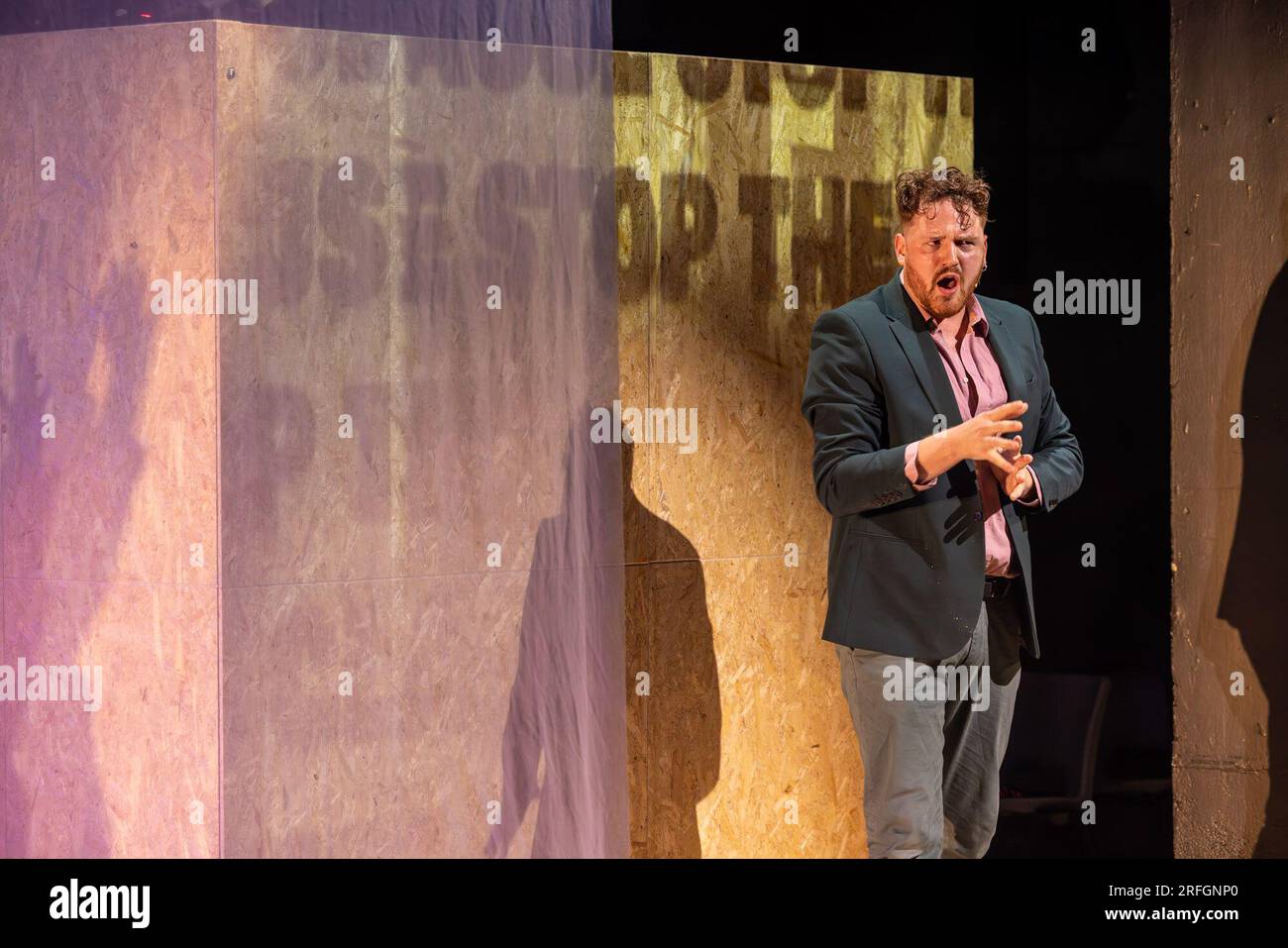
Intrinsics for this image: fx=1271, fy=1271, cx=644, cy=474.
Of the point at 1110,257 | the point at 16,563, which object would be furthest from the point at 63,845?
the point at 1110,257

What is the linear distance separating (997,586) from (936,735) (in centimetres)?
38

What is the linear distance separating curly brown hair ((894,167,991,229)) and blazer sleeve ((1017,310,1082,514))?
1.12 ft

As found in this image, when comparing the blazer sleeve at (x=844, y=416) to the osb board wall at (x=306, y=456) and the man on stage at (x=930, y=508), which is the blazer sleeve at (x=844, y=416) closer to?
the man on stage at (x=930, y=508)

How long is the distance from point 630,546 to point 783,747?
717mm

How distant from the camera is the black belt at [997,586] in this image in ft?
9.33

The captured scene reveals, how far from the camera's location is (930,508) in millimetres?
2771


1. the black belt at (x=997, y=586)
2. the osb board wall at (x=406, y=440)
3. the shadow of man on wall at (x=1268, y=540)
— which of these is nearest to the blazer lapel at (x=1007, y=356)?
the black belt at (x=997, y=586)

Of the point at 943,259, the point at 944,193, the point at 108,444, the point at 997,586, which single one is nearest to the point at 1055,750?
the point at 997,586

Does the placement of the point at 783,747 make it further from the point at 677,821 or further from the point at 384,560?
the point at 384,560

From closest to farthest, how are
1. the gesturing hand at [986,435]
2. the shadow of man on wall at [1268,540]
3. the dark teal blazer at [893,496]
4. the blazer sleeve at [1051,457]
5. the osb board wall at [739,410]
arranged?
the gesturing hand at [986,435] < the dark teal blazer at [893,496] < the blazer sleeve at [1051,457] < the shadow of man on wall at [1268,540] < the osb board wall at [739,410]

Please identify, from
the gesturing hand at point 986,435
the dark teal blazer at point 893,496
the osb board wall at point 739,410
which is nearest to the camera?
the gesturing hand at point 986,435

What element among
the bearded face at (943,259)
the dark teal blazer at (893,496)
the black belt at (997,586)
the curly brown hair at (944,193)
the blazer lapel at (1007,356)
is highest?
the curly brown hair at (944,193)

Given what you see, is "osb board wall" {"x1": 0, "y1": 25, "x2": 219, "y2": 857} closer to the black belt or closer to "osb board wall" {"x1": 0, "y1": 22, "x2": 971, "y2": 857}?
"osb board wall" {"x1": 0, "y1": 22, "x2": 971, "y2": 857}
